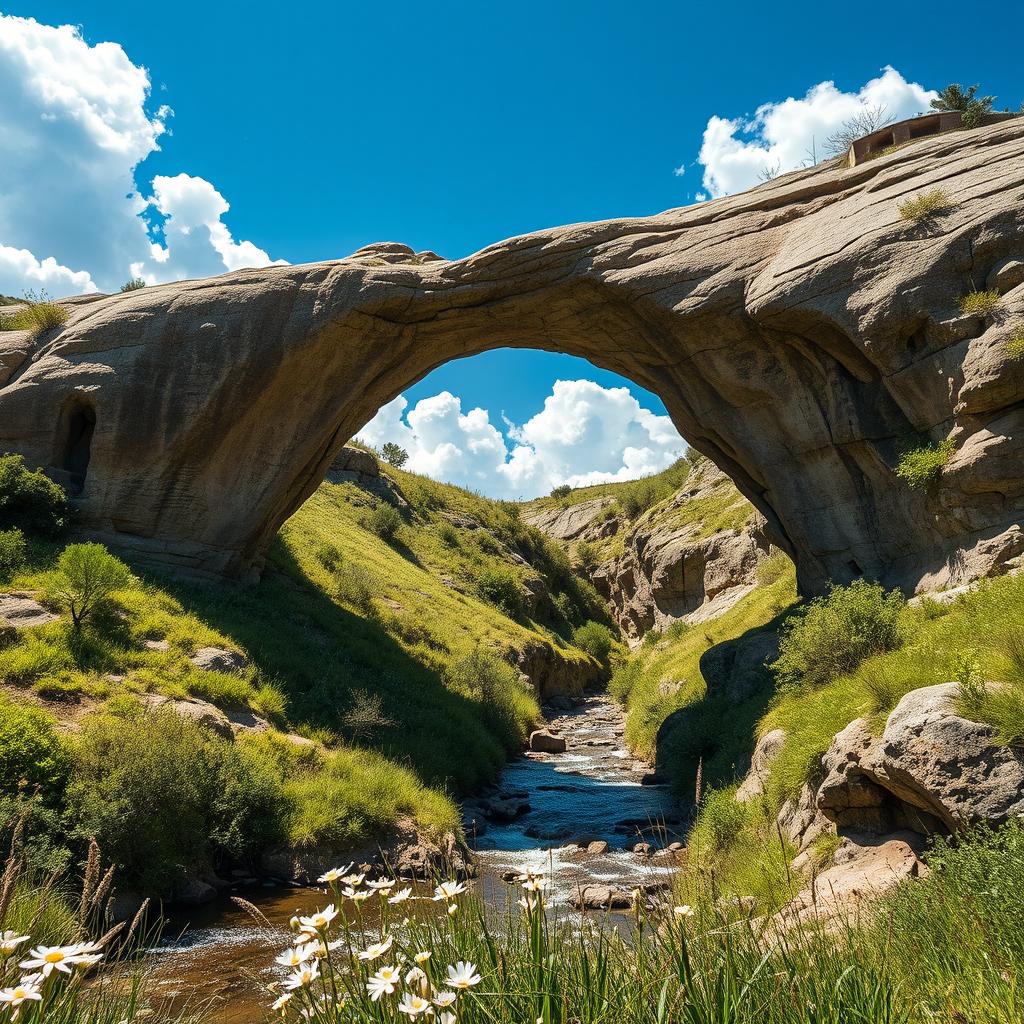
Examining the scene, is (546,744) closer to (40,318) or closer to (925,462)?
(925,462)

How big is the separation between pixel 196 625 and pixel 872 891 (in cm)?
1516

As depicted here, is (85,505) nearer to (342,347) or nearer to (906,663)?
(342,347)

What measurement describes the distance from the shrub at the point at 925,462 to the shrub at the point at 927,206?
14.9 ft

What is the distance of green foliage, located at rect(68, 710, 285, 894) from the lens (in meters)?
9.30

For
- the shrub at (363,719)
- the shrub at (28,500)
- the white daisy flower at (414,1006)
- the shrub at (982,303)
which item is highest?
the shrub at (982,303)

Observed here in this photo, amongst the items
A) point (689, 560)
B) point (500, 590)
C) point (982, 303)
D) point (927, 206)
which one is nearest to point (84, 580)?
point (982, 303)

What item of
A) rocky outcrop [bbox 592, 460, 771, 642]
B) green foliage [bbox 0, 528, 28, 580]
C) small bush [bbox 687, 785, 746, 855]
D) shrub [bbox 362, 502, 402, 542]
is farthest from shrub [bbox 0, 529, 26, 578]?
rocky outcrop [bbox 592, 460, 771, 642]

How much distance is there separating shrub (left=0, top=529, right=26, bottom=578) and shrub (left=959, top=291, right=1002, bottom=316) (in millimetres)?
20478

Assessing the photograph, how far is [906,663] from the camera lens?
9305mm

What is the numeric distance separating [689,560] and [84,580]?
28865mm

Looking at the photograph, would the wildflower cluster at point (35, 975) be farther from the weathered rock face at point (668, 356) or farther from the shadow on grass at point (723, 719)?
the weathered rock face at point (668, 356)

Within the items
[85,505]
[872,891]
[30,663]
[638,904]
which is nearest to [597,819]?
[872,891]

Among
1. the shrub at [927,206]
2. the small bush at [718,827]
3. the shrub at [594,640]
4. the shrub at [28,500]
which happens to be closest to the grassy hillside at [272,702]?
the shrub at [28,500]

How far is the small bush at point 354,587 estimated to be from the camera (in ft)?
82.9
